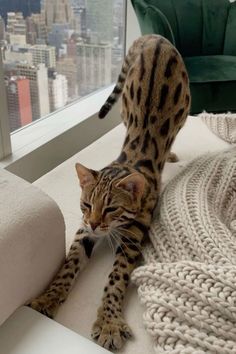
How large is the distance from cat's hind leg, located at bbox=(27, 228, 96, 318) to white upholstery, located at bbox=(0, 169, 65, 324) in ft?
0.07

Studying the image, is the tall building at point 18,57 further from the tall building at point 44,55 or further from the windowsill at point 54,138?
the windowsill at point 54,138

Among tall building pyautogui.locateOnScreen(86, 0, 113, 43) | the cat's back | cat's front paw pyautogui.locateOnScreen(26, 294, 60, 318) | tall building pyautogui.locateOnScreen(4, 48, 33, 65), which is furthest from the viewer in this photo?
tall building pyautogui.locateOnScreen(86, 0, 113, 43)

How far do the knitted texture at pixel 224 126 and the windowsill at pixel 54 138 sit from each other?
25.3 inches

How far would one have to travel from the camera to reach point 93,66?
95.7 inches

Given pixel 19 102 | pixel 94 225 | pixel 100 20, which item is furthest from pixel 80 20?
pixel 94 225

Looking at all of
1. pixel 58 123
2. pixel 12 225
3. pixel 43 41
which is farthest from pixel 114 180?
pixel 43 41

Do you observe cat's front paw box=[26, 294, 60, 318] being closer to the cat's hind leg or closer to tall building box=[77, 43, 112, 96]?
the cat's hind leg

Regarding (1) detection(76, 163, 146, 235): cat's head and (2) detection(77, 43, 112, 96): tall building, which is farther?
(2) detection(77, 43, 112, 96): tall building

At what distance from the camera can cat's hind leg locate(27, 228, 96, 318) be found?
0.88 metres

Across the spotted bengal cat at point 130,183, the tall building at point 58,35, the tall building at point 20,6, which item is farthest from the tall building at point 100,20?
the spotted bengal cat at point 130,183

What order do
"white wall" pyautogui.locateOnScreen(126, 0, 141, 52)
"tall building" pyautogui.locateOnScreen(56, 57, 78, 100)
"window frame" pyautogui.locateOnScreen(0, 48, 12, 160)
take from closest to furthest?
"window frame" pyautogui.locateOnScreen(0, 48, 12, 160)
"tall building" pyautogui.locateOnScreen(56, 57, 78, 100)
"white wall" pyautogui.locateOnScreen(126, 0, 141, 52)

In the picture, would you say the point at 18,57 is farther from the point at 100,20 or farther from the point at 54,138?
the point at 100,20

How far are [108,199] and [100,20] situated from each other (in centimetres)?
176

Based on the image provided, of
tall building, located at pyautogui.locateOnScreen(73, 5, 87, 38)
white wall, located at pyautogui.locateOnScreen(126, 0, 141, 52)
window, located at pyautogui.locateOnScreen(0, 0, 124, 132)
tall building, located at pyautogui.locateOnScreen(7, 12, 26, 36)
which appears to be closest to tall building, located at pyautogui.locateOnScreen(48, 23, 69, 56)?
window, located at pyautogui.locateOnScreen(0, 0, 124, 132)
